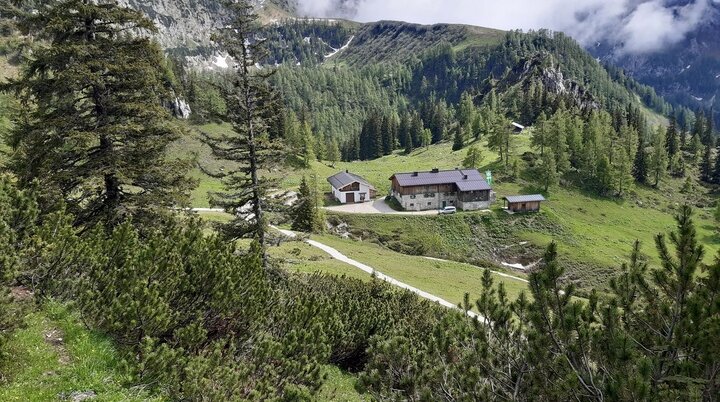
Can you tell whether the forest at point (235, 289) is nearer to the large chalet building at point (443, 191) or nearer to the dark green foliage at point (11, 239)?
the dark green foliage at point (11, 239)

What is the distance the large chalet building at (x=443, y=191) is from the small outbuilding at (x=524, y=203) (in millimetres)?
3869

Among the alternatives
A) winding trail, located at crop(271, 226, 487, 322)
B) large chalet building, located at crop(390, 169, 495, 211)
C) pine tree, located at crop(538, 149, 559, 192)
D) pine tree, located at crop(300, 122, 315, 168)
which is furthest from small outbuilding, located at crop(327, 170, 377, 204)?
pine tree, located at crop(538, 149, 559, 192)

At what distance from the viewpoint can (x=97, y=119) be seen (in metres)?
15.8

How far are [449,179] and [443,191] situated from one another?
7.64 ft

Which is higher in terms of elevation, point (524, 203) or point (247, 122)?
point (247, 122)

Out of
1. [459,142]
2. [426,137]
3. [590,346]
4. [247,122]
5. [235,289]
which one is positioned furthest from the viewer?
[426,137]

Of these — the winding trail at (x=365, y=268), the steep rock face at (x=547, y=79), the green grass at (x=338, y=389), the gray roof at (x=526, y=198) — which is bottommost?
the gray roof at (x=526, y=198)

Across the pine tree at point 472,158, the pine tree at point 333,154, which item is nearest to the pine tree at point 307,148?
the pine tree at point 333,154

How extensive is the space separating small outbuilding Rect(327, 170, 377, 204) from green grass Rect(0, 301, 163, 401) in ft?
225

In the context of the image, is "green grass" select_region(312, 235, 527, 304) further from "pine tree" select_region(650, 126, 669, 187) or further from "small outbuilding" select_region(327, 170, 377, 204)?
"pine tree" select_region(650, 126, 669, 187)

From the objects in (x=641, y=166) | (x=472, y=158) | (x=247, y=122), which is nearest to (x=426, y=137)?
(x=472, y=158)

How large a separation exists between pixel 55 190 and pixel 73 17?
592 cm

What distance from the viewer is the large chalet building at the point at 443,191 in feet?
254

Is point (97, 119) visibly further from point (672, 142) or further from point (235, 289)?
point (672, 142)
